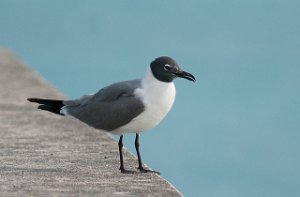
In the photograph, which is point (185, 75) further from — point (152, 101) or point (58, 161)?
point (58, 161)

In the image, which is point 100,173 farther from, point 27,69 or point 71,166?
point 27,69

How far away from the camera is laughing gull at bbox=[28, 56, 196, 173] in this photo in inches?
263

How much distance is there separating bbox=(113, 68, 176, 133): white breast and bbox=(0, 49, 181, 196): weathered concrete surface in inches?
A: 15.2

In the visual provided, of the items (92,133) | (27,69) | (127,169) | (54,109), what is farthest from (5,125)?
(27,69)

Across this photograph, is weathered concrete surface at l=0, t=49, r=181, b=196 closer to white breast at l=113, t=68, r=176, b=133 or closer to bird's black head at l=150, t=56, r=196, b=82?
white breast at l=113, t=68, r=176, b=133

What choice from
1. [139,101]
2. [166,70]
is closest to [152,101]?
[139,101]

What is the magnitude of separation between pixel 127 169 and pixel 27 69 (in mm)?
8293

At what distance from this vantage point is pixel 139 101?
6.68 m

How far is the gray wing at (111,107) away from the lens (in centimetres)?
671

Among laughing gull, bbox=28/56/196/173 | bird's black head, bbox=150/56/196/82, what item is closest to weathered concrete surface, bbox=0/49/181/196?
laughing gull, bbox=28/56/196/173

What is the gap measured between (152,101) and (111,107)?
0.36 meters

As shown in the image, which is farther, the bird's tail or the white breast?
the bird's tail

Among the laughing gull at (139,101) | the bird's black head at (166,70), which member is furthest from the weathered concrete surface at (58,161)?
the bird's black head at (166,70)

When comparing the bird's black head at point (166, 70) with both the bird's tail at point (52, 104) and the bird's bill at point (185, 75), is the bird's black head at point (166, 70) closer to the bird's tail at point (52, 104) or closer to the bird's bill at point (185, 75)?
the bird's bill at point (185, 75)
